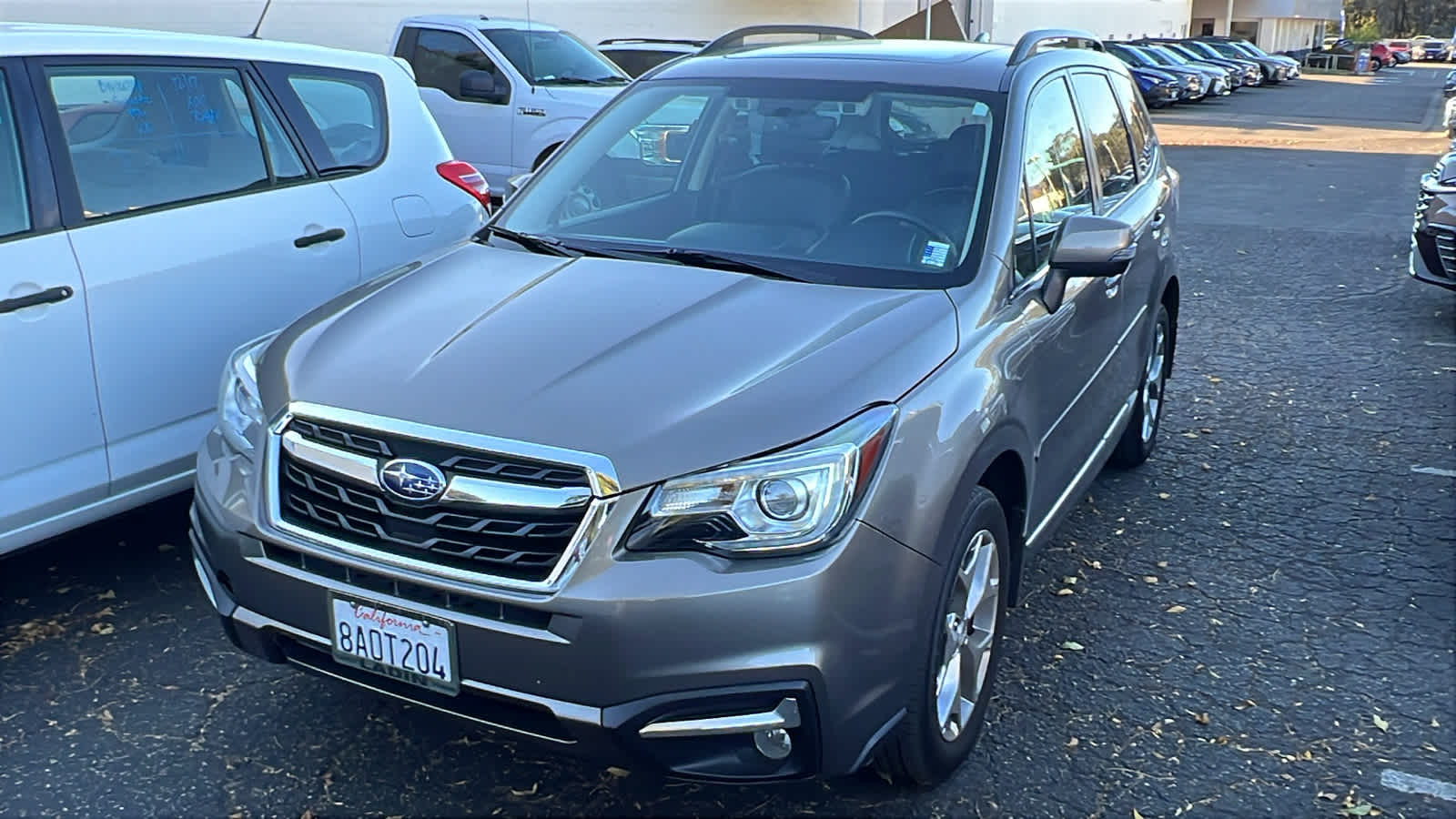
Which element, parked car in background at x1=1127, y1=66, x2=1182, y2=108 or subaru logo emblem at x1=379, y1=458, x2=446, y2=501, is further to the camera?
parked car in background at x1=1127, y1=66, x2=1182, y2=108

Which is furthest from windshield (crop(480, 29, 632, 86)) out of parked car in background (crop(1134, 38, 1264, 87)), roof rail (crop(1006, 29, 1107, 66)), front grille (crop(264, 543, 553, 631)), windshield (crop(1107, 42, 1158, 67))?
parked car in background (crop(1134, 38, 1264, 87))

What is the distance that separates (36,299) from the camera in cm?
368

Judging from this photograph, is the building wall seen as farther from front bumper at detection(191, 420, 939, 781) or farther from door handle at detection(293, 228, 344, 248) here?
front bumper at detection(191, 420, 939, 781)

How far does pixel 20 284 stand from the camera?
12.0ft

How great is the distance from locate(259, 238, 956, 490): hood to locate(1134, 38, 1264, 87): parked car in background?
39.6 m

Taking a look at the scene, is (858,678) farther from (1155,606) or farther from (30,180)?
(30,180)

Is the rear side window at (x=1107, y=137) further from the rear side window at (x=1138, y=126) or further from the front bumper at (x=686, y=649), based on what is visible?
the front bumper at (x=686, y=649)

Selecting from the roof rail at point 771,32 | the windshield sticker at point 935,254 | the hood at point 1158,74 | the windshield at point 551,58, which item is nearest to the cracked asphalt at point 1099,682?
the windshield sticker at point 935,254

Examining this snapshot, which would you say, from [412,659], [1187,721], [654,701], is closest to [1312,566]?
[1187,721]

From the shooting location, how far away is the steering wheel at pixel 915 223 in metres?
3.46

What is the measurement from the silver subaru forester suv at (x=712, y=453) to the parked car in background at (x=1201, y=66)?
1376 inches

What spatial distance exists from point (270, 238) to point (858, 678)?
291 centimetres

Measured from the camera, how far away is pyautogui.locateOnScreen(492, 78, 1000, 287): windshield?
11.6ft

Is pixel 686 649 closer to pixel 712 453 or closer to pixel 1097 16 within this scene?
pixel 712 453
